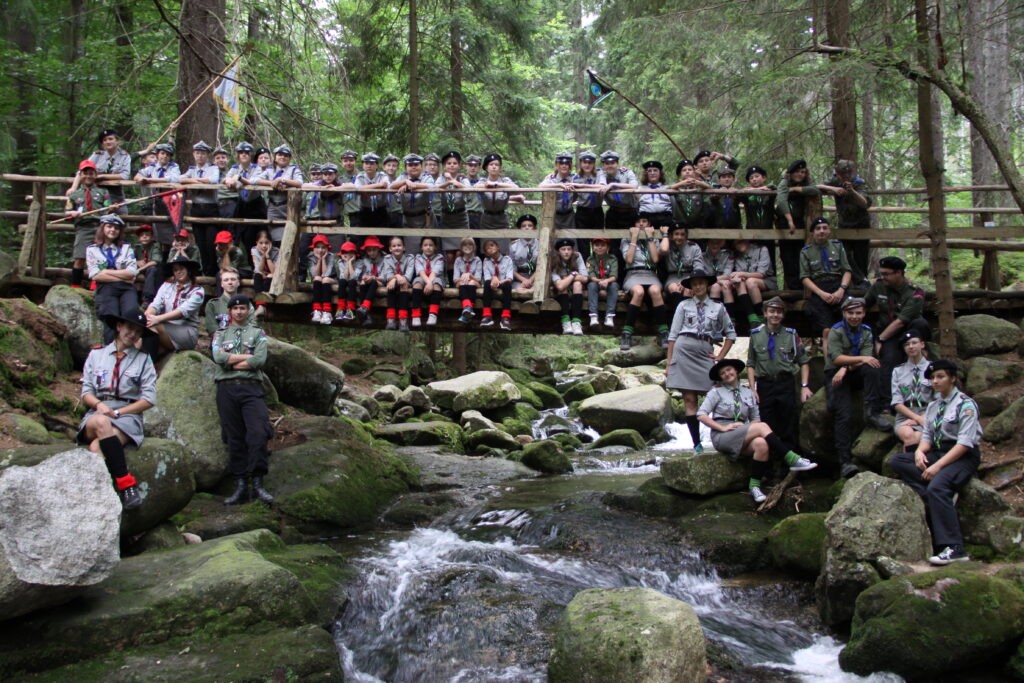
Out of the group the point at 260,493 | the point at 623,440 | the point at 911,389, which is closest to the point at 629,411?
the point at 623,440

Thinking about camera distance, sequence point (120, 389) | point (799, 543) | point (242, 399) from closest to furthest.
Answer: point (120, 389), point (799, 543), point (242, 399)

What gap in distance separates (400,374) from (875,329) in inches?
477

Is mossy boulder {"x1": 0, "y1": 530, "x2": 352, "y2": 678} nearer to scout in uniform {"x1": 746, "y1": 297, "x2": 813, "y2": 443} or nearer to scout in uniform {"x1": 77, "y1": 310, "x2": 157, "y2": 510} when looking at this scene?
scout in uniform {"x1": 77, "y1": 310, "x2": 157, "y2": 510}

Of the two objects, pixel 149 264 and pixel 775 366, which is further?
pixel 149 264

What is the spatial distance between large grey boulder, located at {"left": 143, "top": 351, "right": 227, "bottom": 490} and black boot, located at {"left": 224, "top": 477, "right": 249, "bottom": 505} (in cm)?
47

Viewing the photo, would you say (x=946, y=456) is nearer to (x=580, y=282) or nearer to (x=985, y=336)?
(x=985, y=336)

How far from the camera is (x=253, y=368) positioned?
28.8ft

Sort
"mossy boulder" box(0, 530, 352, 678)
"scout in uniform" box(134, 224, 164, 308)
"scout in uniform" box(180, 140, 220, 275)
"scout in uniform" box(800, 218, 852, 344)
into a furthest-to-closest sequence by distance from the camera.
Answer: "scout in uniform" box(180, 140, 220, 275)
"scout in uniform" box(134, 224, 164, 308)
"scout in uniform" box(800, 218, 852, 344)
"mossy boulder" box(0, 530, 352, 678)

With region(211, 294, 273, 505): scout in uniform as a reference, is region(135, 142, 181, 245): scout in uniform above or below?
above

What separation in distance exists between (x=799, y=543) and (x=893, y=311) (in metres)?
3.00

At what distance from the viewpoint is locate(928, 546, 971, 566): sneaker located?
272 inches

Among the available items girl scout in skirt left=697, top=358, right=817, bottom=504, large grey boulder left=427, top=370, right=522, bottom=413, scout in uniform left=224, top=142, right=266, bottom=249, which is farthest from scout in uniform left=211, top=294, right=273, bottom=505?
large grey boulder left=427, top=370, right=522, bottom=413

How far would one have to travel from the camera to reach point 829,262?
955cm

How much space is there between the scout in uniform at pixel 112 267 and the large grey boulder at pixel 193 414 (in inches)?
34.2
